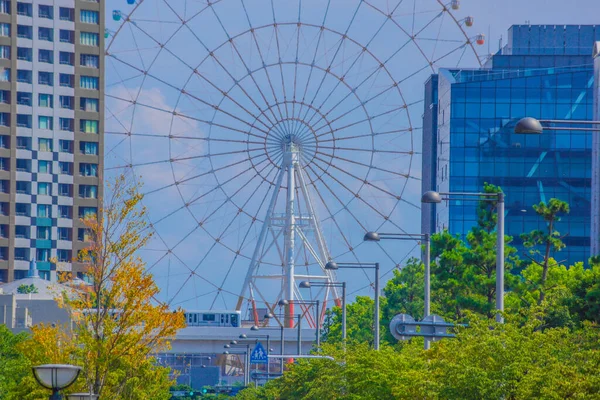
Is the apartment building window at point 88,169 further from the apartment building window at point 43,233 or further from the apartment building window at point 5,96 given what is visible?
the apartment building window at point 5,96

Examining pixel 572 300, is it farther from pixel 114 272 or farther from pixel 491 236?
pixel 114 272

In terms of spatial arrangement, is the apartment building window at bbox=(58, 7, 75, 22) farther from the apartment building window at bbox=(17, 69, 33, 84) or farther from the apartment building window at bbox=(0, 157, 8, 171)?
the apartment building window at bbox=(0, 157, 8, 171)

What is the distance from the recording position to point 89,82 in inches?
7362

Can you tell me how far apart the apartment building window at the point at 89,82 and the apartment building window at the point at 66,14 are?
7553mm

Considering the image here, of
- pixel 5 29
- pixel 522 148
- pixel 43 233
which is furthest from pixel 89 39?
pixel 522 148

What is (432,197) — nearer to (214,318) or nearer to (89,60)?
(214,318)

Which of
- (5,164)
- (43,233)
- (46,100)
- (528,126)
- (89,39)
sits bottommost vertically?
(528,126)

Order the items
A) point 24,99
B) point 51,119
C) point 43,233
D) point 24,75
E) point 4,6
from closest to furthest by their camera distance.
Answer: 1. point 43,233
2. point 4,6
3. point 24,75
4. point 51,119
5. point 24,99

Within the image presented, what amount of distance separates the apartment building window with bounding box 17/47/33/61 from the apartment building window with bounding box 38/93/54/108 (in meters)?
4.86

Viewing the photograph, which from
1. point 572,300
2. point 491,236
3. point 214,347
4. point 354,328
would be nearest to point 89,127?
point 214,347

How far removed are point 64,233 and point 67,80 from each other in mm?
19298

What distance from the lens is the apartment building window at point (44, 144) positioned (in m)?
188

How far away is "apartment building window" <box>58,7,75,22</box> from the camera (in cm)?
18662

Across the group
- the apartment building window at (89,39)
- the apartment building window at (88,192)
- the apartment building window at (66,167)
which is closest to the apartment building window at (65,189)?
the apartment building window at (88,192)
